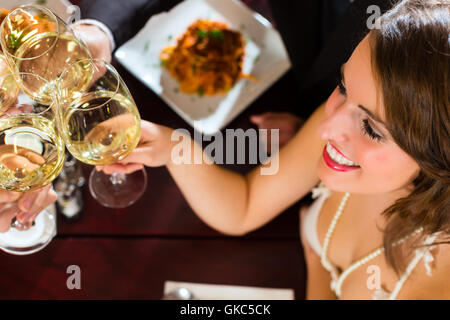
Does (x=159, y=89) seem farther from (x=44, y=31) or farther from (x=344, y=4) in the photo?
(x=344, y=4)

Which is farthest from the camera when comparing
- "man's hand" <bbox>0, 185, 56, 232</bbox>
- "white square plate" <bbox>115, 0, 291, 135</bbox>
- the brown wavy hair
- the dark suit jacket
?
"white square plate" <bbox>115, 0, 291, 135</bbox>

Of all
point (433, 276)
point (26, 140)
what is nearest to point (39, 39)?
point (26, 140)

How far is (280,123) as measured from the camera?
132 centimetres

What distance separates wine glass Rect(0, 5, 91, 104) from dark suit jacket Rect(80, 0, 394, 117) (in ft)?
0.99

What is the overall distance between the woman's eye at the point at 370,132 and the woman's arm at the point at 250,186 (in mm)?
330

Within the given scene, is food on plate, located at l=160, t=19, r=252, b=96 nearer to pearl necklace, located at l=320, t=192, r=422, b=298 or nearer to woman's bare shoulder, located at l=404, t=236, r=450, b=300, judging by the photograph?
pearl necklace, located at l=320, t=192, r=422, b=298

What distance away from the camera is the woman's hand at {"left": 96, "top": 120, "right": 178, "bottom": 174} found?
1.01 meters

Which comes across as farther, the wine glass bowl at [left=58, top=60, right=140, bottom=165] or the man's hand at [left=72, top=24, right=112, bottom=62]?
the man's hand at [left=72, top=24, right=112, bottom=62]

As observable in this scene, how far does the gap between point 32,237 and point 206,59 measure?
0.65 meters

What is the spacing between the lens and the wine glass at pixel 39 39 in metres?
0.89

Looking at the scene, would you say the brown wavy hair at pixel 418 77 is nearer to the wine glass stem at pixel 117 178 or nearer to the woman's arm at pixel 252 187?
the woman's arm at pixel 252 187

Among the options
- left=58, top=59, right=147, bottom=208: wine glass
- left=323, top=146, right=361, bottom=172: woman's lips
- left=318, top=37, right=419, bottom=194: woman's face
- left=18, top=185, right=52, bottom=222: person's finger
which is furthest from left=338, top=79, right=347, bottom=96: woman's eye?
left=18, top=185, right=52, bottom=222: person's finger

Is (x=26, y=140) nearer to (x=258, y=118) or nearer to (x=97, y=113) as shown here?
(x=97, y=113)

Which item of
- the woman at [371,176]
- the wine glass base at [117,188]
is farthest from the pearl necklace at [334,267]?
the wine glass base at [117,188]
